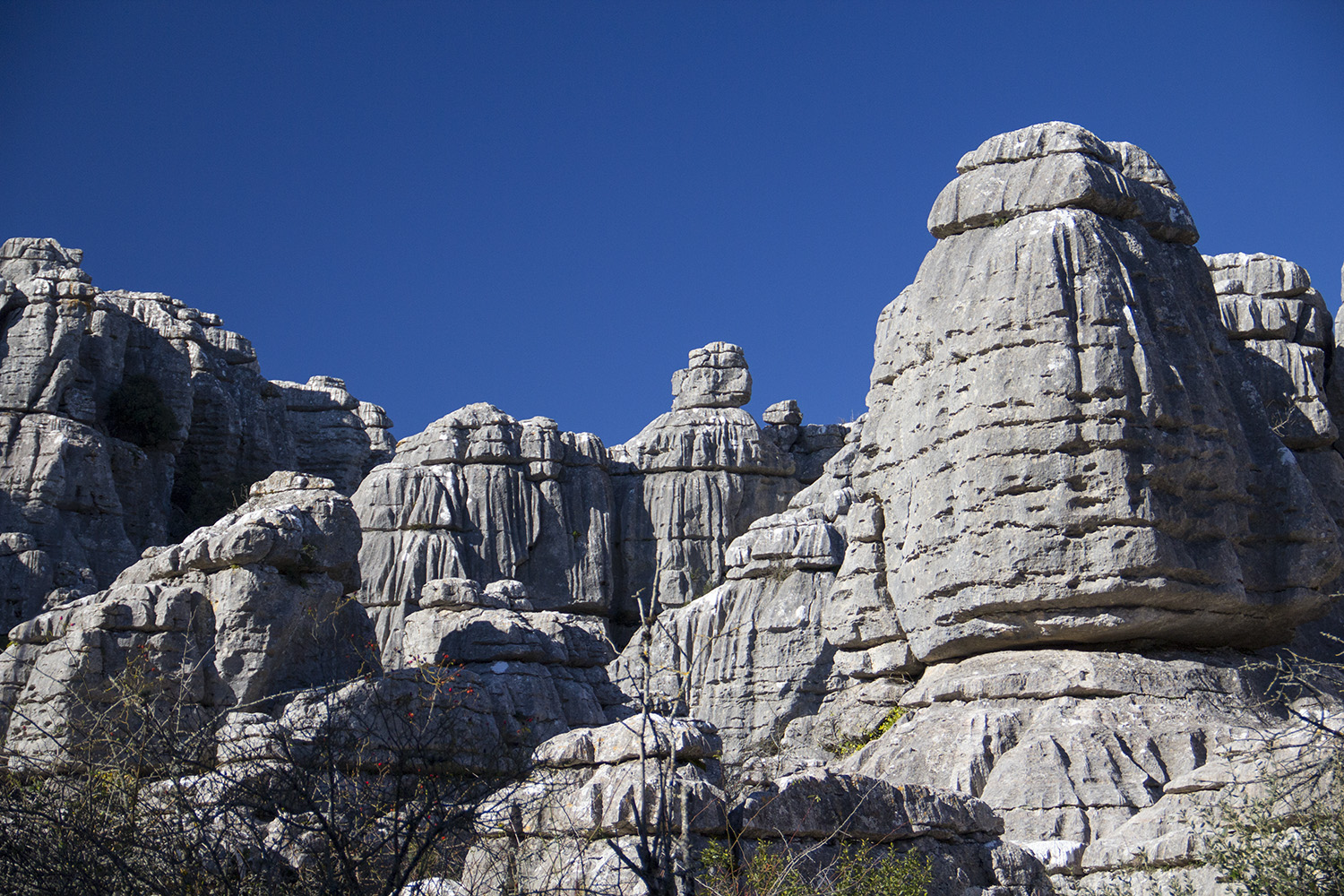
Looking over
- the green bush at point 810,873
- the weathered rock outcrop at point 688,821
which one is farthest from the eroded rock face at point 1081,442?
the green bush at point 810,873

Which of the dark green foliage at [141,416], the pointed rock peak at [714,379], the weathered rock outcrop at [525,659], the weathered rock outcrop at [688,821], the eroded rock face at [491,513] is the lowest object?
the weathered rock outcrop at [688,821]

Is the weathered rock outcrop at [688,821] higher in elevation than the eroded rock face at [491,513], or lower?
lower

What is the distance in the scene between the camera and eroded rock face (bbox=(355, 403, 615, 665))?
1118 inches

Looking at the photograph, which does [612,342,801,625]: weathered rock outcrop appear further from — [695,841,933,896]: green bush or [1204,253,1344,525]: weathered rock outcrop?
[695,841,933,896]: green bush

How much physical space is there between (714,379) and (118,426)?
13146 mm

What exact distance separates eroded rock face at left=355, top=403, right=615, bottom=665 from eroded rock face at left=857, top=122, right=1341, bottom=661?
635 inches

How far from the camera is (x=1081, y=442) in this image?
1230 cm

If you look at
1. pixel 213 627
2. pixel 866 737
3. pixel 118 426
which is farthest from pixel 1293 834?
pixel 118 426

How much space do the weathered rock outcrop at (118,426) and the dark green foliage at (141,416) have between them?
0.03m

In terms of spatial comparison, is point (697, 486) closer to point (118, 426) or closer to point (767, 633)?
point (767, 633)

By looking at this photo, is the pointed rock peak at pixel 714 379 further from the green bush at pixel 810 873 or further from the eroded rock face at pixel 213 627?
the green bush at pixel 810 873

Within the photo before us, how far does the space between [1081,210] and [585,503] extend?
745 inches

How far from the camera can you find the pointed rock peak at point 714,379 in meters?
32.2

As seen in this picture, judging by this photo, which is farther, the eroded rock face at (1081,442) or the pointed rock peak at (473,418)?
the pointed rock peak at (473,418)
